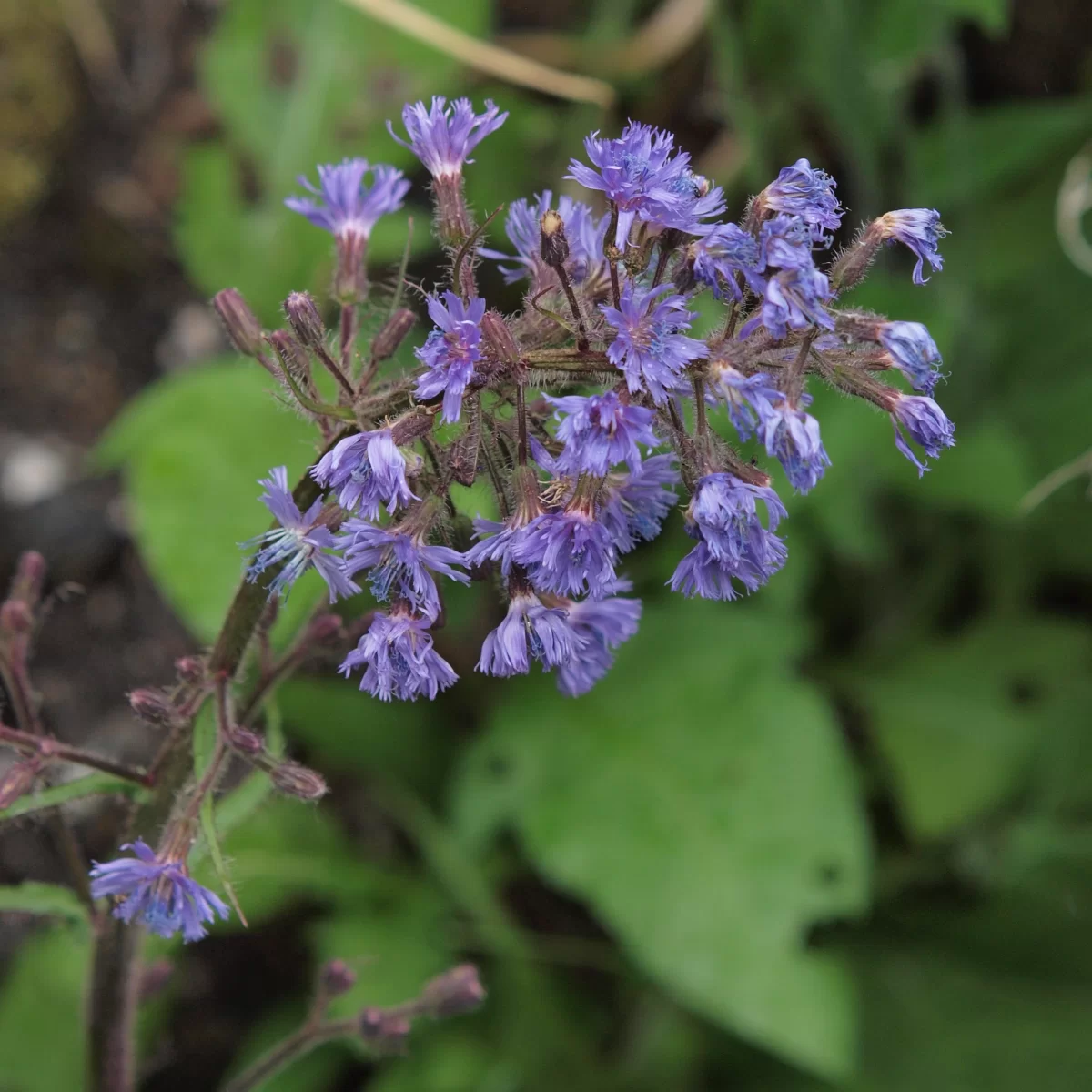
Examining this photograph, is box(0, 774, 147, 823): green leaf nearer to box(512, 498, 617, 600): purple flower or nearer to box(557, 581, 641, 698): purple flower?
box(557, 581, 641, 698): purple flower

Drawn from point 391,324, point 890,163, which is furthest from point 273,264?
point 391,324

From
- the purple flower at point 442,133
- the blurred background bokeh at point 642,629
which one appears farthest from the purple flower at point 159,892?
the blurred background bokeh at point 642,629

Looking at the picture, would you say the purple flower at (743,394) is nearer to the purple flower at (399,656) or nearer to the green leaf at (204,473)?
the purple flower at (399,656)

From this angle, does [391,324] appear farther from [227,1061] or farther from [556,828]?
[227,1061]

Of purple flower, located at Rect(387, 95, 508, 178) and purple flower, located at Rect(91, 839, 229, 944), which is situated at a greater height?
purple flower, located at Rect(387, 95, 508, 178)

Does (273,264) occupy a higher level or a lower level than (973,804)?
higher

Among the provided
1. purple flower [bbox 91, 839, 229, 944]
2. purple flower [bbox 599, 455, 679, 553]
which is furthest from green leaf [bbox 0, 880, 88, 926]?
purple flower [bbox 599, 455, 679, 553]
